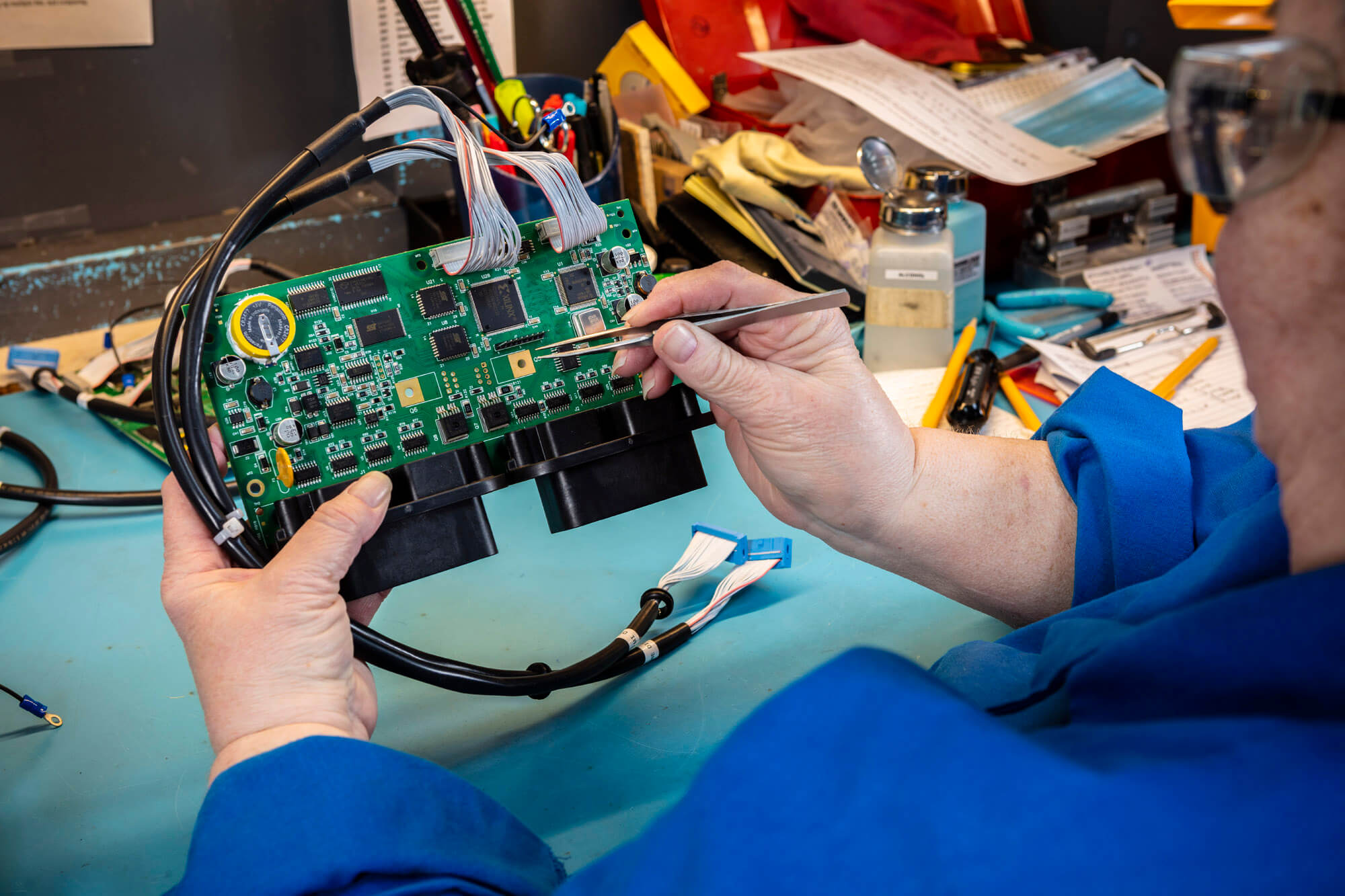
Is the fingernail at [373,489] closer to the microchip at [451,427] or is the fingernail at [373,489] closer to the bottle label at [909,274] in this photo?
the microchip at [451,427]

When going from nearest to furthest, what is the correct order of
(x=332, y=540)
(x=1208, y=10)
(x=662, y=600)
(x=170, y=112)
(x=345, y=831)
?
(x=345, y=831), (x=332, y=540), (x=662, y=600), (x=1208, y=10), (x=170, y=112)

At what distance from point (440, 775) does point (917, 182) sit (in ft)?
3.33

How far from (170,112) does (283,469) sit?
112cm

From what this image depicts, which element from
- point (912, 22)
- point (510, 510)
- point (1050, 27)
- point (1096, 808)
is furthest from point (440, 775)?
point (1050, 27)

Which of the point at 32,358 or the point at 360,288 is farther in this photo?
the point at 32,358

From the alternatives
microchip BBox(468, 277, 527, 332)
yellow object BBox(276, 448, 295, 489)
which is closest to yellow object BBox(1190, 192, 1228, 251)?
microchip BBox(468, 277, 527, 332)

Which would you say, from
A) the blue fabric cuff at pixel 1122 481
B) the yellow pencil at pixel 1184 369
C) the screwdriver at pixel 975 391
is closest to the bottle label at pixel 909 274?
the screwdriver at pixel 975 391

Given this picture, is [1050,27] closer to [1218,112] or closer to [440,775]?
[1218,112]

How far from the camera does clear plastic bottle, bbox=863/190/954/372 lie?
4.01 feet

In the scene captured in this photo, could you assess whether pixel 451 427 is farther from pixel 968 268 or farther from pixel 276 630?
pixel 968 268

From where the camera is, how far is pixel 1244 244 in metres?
0.42

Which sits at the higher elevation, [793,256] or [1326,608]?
[793,256]

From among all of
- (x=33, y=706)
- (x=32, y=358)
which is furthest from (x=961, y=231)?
(x=32, y=358)

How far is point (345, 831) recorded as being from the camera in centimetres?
52
